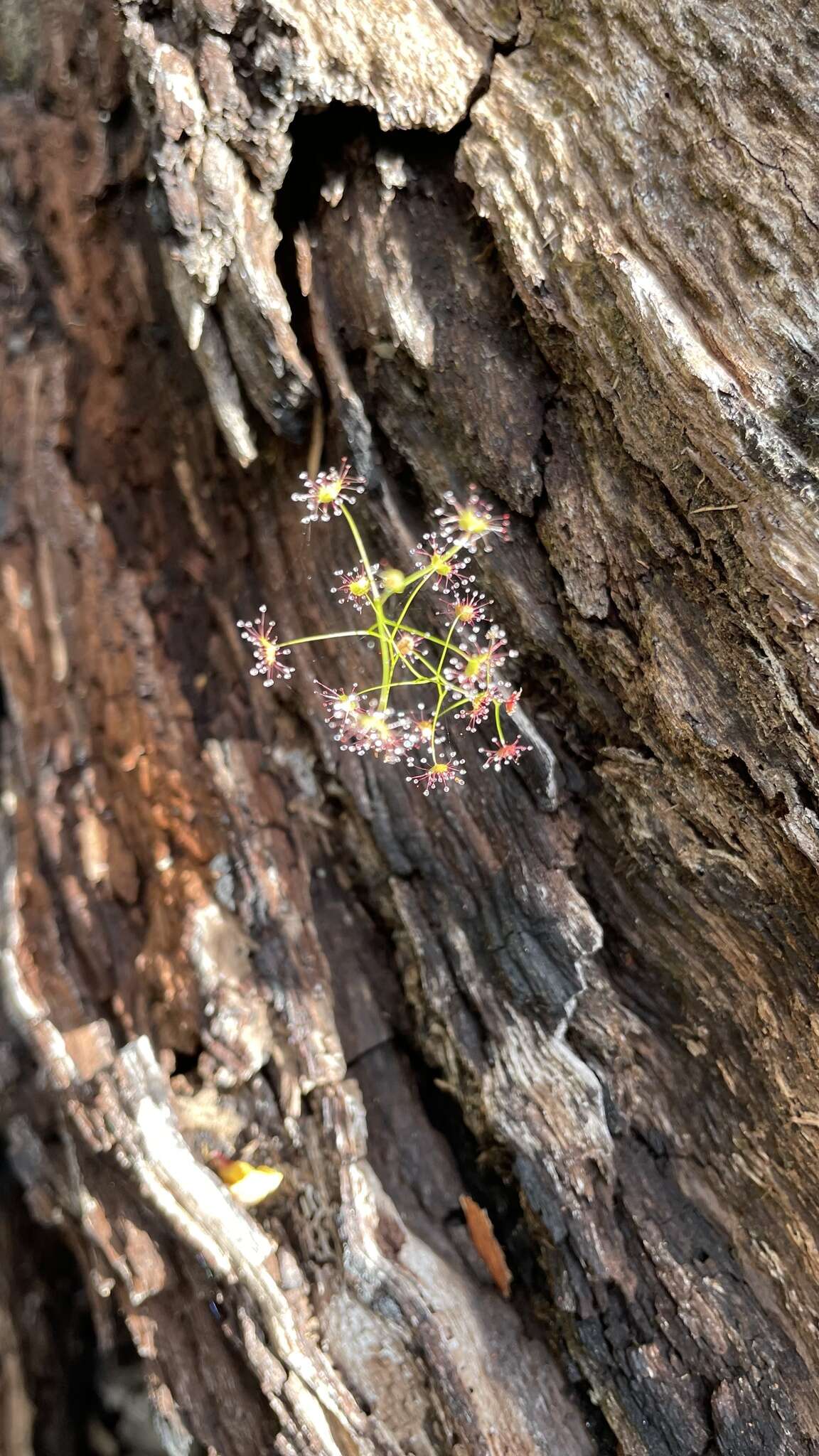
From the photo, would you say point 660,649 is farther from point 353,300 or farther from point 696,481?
point 353,300

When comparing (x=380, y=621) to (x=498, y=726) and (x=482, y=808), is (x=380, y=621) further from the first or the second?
(x=482, y=808)

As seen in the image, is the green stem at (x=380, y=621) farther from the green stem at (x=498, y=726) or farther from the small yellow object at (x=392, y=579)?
the green stem at (x=498, y=726)

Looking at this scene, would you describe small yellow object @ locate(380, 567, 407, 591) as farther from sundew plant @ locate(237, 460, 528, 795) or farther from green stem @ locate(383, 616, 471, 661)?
green stem @ locate(383, 616, 471, 661)

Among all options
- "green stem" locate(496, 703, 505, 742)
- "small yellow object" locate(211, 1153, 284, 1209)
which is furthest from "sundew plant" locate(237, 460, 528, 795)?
"small yellow object" locate(211, 1153, 284, 1209)

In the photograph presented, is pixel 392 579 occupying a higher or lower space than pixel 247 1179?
higher

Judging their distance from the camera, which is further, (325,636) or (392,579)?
(325,636)

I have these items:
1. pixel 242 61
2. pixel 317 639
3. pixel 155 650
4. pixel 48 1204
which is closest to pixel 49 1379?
pixel 48 1204

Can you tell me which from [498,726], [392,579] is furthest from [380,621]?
[498,726]
